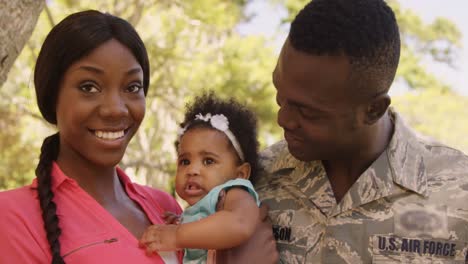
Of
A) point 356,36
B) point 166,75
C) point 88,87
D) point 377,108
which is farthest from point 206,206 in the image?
point 166,75

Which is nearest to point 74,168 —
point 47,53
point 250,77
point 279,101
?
point 47,53

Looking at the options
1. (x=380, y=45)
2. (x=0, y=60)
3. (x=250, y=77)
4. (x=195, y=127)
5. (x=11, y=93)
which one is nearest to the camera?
(x=380, y=45)

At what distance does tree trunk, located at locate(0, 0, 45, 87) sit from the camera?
3475 mm

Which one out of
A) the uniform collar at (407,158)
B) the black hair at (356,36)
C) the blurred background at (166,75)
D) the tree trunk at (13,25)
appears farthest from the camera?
the blurred background at (166,75)

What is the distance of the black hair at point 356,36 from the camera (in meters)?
→ 2.33

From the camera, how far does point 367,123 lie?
2465mm

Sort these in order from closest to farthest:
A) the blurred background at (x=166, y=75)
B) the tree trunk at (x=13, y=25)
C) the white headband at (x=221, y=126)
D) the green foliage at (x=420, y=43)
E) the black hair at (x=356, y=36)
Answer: the black hair at (x=356, y=36), the white headband at (x=221, y=126), the tree trunk at (x=13, y=25), the blurred background at (x=166, y=75), the green foliage at (x=420, y=43)

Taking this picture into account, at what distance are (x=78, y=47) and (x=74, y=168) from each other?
49 cm

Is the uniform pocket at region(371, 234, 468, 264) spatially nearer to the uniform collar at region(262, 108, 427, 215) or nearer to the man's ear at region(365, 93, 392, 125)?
the uniform collar at region(262, 108, 427, 215)

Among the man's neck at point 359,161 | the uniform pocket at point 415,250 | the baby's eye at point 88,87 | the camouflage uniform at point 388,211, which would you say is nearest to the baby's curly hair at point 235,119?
the camouflage uniform at point 388,211

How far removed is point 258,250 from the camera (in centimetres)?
258

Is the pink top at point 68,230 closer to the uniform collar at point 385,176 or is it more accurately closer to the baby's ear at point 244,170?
the baby's ear at point 244,170

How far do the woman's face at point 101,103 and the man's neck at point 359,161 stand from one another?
795 mm

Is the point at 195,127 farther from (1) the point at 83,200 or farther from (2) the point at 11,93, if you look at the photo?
(2) the point at 11,93
